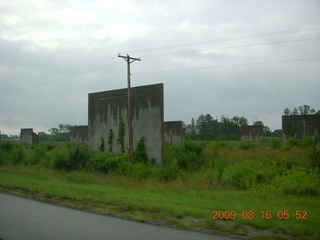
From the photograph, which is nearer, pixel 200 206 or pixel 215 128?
pixel 200 206

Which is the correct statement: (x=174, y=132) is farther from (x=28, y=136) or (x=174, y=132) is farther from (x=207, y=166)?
(x=28, y=136)

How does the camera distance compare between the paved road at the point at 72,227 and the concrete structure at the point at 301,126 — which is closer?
the paved road at the point at 72,227

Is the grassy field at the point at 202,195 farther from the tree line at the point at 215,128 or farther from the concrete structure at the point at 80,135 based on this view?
the tree line at the point at 215,128

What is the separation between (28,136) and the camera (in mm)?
65438

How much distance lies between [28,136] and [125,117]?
4879 cm

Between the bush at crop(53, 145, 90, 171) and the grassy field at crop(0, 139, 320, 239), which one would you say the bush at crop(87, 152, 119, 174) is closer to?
the grassy field at crop(0, 139, 320, 239)

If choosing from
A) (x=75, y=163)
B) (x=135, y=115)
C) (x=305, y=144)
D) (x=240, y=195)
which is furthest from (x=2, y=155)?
(x=305, y=144)

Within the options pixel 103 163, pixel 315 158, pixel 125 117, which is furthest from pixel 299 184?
pixel 125 117

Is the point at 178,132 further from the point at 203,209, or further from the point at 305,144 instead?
the point at 203,209

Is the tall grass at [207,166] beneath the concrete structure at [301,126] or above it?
beneath

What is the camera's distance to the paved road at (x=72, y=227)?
20.7 ft

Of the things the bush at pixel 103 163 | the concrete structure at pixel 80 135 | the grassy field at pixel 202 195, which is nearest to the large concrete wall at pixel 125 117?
the grassy field at pixel 202 195

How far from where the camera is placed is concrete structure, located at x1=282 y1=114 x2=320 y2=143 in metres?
30.9

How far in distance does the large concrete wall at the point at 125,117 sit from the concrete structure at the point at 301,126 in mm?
18176
